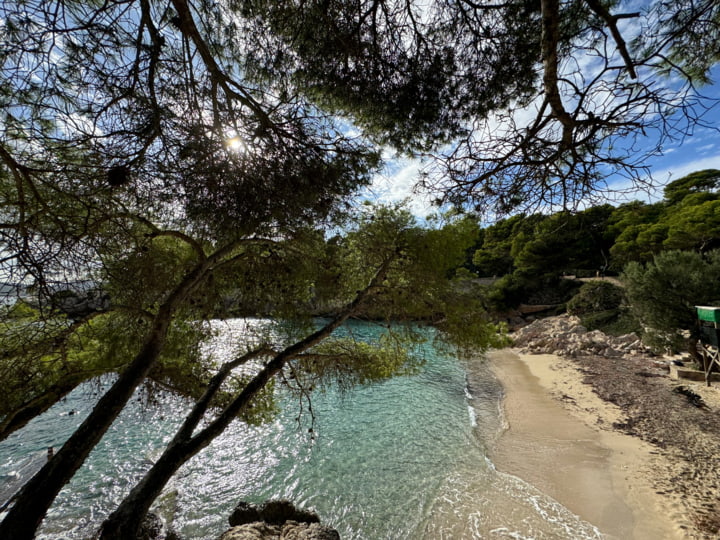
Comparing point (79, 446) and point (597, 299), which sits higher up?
point (79, 446)

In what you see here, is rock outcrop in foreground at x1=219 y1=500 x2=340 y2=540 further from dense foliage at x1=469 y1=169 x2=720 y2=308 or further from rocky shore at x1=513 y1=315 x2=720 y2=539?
dense foliage at x1=469 y1=169 x2=720 y2=308

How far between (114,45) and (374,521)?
21.1 ft

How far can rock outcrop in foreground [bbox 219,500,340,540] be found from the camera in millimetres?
3486

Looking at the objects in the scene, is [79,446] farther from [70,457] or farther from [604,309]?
[604,309]

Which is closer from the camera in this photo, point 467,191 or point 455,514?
point 467,191

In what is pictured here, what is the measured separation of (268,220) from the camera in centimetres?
260

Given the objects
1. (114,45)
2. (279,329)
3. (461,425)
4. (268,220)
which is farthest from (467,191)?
(461,425)

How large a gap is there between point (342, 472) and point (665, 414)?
24.0 feet

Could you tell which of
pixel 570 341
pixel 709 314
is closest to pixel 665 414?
pixel 709 314

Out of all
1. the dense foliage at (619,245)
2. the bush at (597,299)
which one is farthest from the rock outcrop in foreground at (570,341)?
the dense foliage at (619,245)

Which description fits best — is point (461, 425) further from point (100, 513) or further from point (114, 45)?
point (114, 45)

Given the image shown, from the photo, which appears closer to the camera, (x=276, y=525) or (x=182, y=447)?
(x=182, y=447)

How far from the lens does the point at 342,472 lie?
6.17m

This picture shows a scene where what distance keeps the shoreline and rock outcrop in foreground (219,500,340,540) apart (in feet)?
12.4
